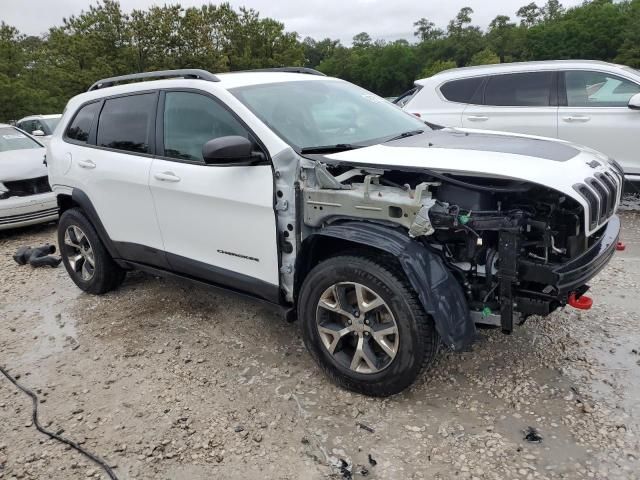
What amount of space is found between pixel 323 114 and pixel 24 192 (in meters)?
5.42

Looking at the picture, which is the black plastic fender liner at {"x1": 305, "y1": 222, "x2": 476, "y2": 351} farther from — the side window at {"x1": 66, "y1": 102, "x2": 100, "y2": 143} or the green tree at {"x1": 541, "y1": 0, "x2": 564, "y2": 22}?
the green tree at {"x1": 541, "y1": 0, "x2": 564, "y2": 22}

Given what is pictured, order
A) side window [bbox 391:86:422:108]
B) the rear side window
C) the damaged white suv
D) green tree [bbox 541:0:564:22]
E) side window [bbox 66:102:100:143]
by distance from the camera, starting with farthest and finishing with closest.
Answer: green tree [bbox 541:0:564:22]
side window [bbox 391:86:422:108]
the rear side window
side window [bbox 66:102:100:143]
the damaged white suv

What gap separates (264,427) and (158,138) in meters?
2.16

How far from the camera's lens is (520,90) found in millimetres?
6797

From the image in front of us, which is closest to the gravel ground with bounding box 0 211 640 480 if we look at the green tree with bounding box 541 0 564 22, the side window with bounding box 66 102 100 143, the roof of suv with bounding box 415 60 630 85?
the side window with bounding box 66 102 100 143

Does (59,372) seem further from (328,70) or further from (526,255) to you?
(328,70)

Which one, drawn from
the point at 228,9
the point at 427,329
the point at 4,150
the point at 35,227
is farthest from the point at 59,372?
the point at 228,9

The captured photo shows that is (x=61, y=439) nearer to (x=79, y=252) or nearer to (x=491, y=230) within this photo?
(x=79, y=252)

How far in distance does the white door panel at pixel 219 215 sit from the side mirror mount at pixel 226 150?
183 mm

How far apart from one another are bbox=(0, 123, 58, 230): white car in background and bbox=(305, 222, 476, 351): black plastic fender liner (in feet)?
19.5

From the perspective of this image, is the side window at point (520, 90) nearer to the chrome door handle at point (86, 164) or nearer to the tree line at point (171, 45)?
the chrome door handle at point (86, 164)

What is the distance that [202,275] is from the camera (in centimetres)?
376

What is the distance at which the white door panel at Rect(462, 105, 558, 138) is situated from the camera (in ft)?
21.6

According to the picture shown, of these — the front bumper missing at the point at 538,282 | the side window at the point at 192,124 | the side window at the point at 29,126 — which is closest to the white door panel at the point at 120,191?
the side window at the point at 192,124
